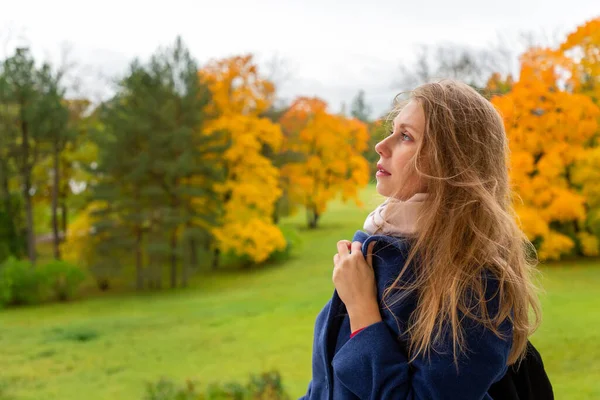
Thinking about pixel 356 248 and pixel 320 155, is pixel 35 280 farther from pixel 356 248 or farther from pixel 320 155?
pixel 356 248

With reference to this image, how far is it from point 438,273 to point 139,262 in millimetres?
10460

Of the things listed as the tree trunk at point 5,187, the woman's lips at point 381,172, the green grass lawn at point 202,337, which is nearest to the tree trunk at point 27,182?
the tree trunk at point 5,187

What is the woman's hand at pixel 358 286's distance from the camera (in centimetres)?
79

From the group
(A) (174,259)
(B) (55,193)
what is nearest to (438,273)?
(A) (174,259)

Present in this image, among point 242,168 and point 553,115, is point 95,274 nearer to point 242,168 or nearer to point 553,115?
point 242,168

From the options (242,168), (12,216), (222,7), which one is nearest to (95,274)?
(12,216)

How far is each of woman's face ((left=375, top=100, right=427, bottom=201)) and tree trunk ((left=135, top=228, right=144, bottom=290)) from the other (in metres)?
10.1

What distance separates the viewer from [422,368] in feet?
2.42

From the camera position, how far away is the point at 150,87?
410 inches

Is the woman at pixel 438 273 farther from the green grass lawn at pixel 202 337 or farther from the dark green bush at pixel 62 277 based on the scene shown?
the dark green bush at pixel 62 277

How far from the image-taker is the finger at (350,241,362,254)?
0.82 meters

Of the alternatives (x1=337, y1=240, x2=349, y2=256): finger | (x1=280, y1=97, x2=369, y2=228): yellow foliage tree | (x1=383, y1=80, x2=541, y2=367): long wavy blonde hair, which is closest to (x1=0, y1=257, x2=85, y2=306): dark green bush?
(x1=280, y1=97, x2=369, y2=228): yellow foliage tree

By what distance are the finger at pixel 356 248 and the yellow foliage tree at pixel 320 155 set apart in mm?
12123

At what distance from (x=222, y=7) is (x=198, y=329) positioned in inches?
162
